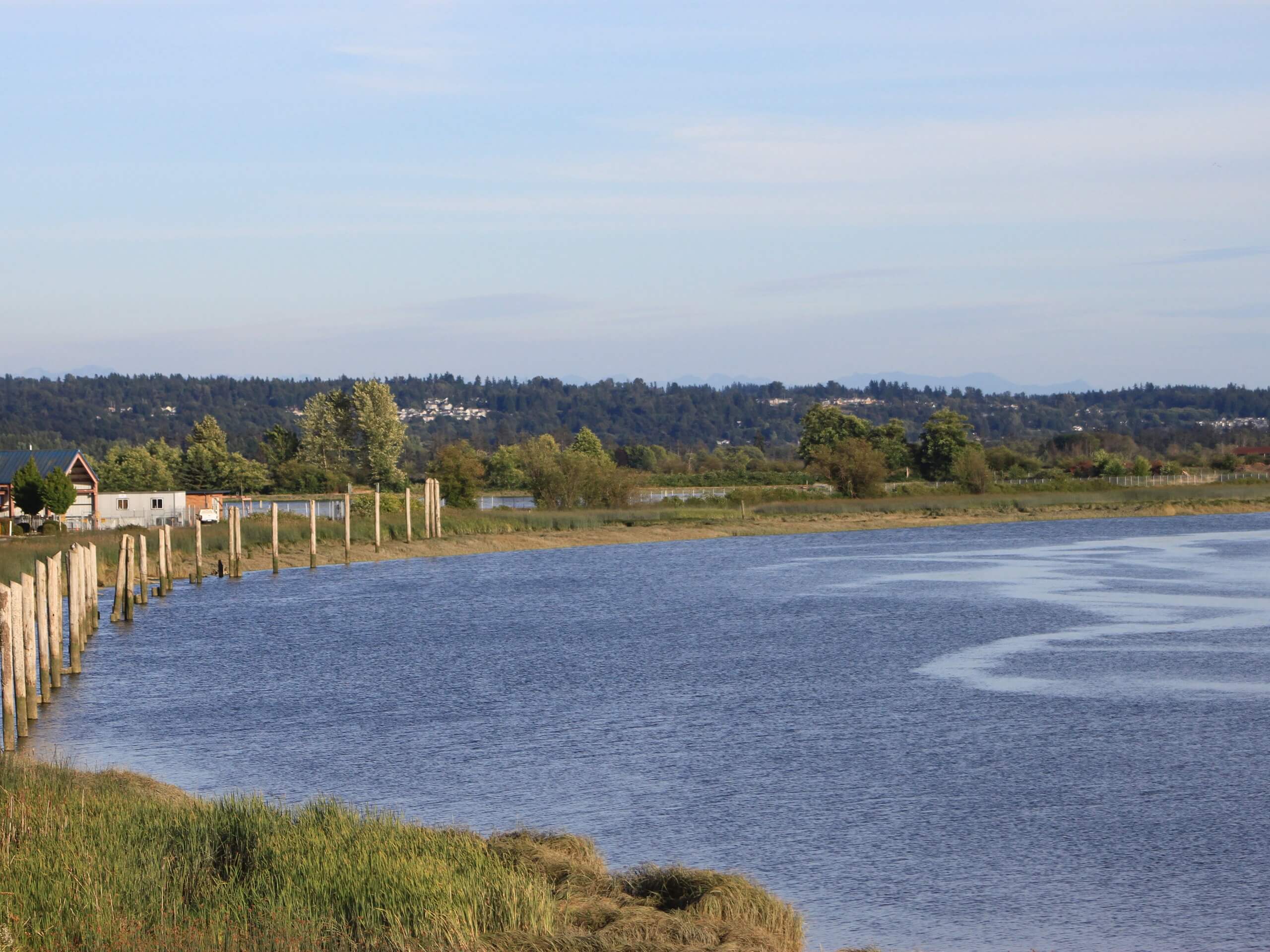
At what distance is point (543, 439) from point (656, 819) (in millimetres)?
101423

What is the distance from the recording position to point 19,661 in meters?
21.8

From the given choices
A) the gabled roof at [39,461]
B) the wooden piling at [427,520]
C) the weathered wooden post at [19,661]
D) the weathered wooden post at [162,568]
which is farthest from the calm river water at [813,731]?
the gabled roof at [39,461]

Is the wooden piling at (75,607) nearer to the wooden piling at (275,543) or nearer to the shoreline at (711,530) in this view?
the shoreline at (711,530)

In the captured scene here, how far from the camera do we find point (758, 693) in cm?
2580

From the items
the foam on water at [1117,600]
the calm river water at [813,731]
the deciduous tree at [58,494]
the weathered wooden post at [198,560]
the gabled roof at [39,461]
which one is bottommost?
the foam on water at [1117,600]

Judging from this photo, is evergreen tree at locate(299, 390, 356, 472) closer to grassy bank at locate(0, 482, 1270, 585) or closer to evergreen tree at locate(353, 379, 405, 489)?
evergreen tree at locate(353, 379, 405, 489)

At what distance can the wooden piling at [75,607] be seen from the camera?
29.1 metres

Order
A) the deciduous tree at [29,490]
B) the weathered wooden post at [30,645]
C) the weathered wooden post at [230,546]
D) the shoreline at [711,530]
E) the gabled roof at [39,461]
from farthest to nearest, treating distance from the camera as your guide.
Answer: the gabled roof at [39,461] < the deciduous tree at [29,490] < the shoreline at [711,530] < the weathered wooden post at [230,546] < the weathered wooden post at [30,645]

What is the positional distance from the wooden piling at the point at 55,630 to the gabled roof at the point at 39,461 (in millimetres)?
44199

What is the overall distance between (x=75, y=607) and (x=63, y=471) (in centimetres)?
3993

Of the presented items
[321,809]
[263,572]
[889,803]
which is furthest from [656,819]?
[263,572]

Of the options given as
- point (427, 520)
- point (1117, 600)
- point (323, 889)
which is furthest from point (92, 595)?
point (427, 520)

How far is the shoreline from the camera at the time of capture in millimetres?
61250

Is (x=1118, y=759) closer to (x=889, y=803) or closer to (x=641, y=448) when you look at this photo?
(x=889, y=803)
